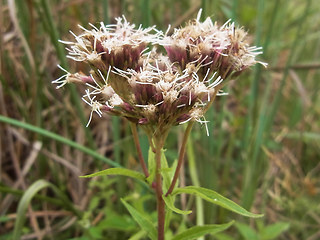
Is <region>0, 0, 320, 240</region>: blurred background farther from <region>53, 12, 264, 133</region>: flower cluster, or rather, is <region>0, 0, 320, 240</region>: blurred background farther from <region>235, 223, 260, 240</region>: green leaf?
<region>53, 12, 264, 133</region>: flower cluster

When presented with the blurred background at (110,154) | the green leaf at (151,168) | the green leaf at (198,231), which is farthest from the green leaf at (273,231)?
the green leaf at (151,168)

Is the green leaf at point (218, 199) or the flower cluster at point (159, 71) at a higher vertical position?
the flower cluster at point (159, 71)

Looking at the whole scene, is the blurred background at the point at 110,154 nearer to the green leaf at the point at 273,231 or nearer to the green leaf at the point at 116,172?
the green leaf at the point at 273,231

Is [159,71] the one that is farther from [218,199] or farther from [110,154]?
[110,154]

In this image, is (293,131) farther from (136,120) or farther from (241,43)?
(136,120)

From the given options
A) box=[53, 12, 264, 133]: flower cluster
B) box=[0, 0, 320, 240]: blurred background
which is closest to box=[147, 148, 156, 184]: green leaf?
box=[53, 12, 264, 133]: flower cluster

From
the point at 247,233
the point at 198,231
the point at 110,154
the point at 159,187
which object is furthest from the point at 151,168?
the point at 110,154
